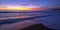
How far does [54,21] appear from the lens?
4.36 feet

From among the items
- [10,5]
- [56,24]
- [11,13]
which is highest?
[10,5]

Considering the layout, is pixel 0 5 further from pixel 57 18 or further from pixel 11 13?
pixel 57 18

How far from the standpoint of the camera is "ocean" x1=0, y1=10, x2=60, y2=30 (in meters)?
1.28

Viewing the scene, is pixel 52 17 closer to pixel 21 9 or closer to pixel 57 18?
pixel 57 18

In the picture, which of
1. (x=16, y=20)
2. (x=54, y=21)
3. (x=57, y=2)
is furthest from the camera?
(x=16, y=20)

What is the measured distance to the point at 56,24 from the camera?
1302mm

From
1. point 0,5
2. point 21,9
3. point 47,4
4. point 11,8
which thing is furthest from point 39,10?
point 0,5

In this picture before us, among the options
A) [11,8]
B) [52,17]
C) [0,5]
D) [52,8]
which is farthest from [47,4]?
[0,5]

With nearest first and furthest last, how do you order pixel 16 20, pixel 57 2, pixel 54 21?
pixel 57 2
pixel 54 21
pixel 16 20

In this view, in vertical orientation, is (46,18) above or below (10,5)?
below

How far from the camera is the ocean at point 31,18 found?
4.19 ft

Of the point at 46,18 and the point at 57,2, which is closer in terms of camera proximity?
the point at 57,2

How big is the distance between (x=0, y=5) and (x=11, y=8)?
0.14 m

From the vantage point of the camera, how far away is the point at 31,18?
1.54 metres
